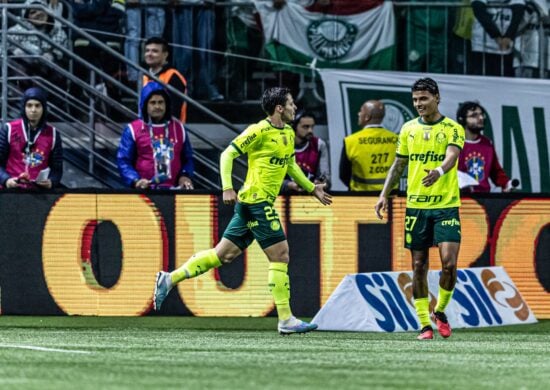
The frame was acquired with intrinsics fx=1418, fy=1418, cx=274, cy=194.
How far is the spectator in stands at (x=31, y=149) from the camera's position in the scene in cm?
1496

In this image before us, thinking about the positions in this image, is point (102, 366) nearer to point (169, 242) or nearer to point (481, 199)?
point (169, 242)

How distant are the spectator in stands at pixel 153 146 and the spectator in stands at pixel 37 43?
8.55 feet

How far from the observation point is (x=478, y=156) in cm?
1588

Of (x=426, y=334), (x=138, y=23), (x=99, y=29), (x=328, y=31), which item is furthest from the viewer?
(x=328, y=31)

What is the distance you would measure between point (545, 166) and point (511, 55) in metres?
1.87

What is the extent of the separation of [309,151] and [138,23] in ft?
10.9

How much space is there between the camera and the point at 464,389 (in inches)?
296

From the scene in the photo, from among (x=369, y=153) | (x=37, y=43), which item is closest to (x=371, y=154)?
(x=369, y=153)

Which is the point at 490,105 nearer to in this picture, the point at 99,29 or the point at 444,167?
the point at 99,29

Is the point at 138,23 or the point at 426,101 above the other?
the point at 138,23

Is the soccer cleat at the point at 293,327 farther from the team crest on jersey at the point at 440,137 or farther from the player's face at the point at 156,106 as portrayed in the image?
the player's face at the point at 156,106

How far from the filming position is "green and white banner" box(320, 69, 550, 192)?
17.4m

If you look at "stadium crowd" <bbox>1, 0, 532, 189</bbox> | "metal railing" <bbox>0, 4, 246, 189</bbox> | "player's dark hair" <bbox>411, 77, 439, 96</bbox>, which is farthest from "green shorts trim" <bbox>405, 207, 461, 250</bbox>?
"stadium crowd" <bbox>1, 0, 532, 189</bbox>

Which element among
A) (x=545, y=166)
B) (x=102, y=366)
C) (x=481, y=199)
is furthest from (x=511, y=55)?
(x=102, y=366)
